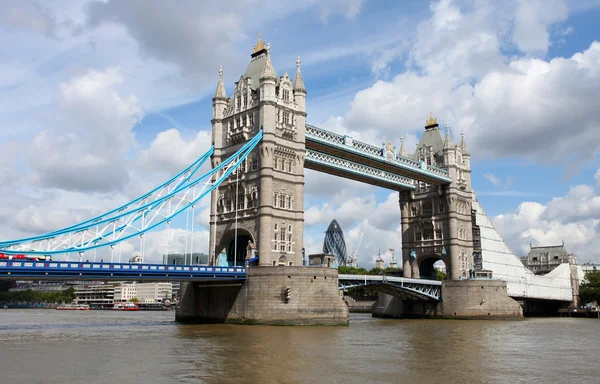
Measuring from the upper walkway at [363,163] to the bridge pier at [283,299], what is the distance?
17559 millimetres

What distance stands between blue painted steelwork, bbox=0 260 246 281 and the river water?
191 inches

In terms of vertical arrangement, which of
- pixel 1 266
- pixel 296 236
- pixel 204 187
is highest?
pixel 204 187

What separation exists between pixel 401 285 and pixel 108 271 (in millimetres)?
38826

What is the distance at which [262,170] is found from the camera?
59.1m

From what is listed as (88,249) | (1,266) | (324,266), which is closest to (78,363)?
(1,266)

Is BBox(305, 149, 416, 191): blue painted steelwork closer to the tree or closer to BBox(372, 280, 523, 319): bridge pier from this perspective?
BBox(372, 280, 523, 319): bridge pier

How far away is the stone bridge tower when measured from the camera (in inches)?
2335

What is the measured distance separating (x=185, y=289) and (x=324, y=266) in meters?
16.3

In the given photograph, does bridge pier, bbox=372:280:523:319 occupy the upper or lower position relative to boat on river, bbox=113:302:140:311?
upper

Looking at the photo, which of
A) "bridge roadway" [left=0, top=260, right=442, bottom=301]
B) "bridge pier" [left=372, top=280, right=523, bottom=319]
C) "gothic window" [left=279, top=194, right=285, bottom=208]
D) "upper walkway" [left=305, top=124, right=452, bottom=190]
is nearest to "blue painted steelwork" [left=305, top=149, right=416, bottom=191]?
"upper walkway" [left=305, top=124, right=452, bottom=190]

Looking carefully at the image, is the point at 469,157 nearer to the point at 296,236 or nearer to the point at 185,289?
the point at 296,236

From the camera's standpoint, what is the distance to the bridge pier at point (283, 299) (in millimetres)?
52719

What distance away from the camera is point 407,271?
88562 mm

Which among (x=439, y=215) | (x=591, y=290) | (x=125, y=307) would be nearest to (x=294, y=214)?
(x=439, y=215)
